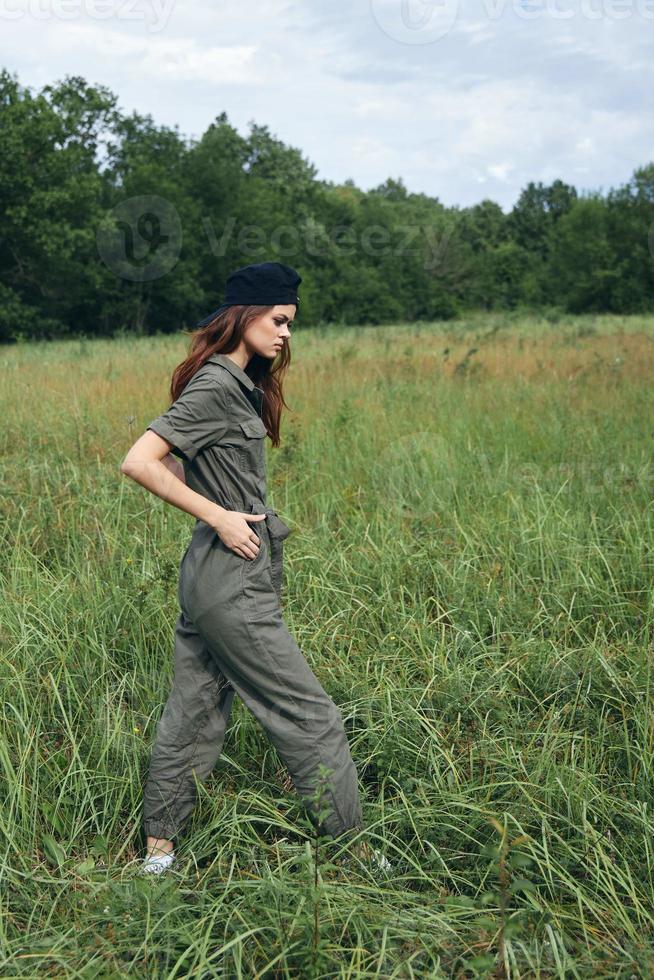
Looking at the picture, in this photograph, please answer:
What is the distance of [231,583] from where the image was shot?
1.99m

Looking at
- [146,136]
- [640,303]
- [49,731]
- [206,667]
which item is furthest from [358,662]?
[640,303]

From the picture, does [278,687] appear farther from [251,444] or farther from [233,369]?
[233,369]

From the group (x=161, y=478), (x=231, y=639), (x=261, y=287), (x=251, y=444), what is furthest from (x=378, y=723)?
(x=261, y=287)

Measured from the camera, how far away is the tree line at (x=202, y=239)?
104 ft

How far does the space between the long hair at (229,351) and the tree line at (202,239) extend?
2418 cm

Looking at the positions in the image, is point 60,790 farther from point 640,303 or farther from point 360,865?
point 640,303

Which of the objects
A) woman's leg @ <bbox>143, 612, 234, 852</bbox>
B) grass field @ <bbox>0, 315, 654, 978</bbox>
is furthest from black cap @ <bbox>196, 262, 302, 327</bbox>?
grass field @ <bbox>0, 315, 654, 978</bbox>

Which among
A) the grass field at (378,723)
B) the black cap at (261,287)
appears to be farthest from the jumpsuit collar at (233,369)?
the grass field at (378,723)

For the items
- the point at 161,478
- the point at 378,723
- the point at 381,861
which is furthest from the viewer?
the point at 378,723

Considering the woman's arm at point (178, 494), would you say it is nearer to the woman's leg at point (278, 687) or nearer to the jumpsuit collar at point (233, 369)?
the woman's leg at point (278, 687)

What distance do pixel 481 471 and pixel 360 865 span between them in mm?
3105

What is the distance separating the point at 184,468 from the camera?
2.11m

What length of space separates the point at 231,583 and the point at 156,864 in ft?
2.40

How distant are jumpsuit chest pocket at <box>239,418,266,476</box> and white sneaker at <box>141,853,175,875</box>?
1007 mm
